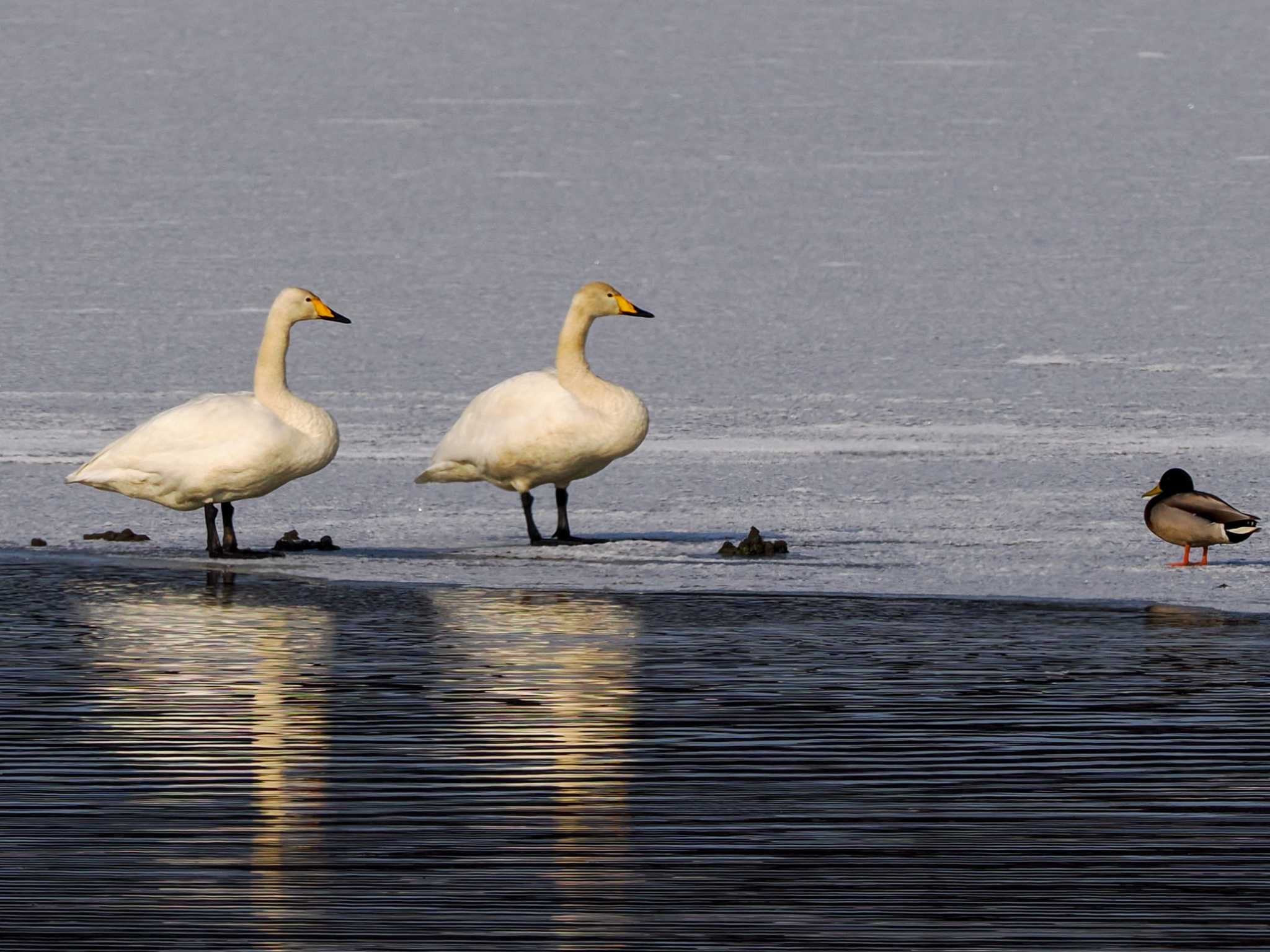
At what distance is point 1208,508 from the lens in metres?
11.2

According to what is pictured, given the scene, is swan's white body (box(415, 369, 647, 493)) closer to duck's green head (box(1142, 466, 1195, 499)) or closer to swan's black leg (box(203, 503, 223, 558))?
swan's black leg (box(203, 503, 223, 558))

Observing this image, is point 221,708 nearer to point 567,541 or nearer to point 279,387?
point 567,541

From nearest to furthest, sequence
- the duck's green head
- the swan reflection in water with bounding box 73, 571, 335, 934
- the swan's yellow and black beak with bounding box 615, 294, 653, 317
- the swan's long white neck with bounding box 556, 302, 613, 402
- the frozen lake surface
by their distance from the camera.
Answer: the swan reflection in water with bounding box 73, 571, 335, 934 < the duck's green head < the swan's long white neck with bounding box 556, 302, 613, 402 < the frozen lake surface < the swan's yellow and black beak with bounding box 615, 294, 653, 317

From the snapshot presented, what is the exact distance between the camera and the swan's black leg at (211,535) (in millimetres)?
11953

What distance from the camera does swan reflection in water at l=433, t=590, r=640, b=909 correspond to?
230 inches

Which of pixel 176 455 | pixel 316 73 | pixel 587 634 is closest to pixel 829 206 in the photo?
pixel 316 73

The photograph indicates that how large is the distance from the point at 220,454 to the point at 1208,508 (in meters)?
4.21

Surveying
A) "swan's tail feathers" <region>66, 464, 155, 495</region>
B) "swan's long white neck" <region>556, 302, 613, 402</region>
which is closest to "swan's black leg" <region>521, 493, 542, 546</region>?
"swan's long white neck" <region>556, 302, 613, 402</region>

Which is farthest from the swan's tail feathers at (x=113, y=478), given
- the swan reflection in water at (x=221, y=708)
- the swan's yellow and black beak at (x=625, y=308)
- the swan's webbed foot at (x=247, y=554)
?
the swan's yellow and black beak at (x=625, y=308)

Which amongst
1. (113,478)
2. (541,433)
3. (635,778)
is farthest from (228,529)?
(635,778)

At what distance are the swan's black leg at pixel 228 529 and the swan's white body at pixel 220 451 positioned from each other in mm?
42

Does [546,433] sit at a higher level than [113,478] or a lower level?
higher

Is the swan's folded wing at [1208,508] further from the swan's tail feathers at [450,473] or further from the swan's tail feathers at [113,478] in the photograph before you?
the swan's tail feathers at [113,478]

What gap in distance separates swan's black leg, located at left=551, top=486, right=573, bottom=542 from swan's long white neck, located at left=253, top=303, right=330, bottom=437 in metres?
1.18
